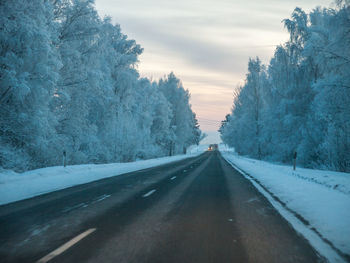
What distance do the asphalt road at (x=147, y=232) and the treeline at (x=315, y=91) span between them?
11.1 metres

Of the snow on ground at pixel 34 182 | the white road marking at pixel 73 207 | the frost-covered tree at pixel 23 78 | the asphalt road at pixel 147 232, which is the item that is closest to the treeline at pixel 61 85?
the frost-covered tree at pixel 23 78

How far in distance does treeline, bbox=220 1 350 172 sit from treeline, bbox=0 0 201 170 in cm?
1493

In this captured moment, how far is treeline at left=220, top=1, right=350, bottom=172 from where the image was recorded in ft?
59.4

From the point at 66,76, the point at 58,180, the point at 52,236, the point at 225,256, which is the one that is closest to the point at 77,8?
the point at 66,76

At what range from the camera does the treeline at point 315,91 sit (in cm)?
1811

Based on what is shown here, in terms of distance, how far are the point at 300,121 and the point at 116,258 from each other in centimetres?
2806

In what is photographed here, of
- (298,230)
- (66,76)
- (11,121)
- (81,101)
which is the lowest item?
(298,230)

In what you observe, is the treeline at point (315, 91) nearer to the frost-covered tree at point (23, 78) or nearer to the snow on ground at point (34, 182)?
the snow on ground at point (34, 182)

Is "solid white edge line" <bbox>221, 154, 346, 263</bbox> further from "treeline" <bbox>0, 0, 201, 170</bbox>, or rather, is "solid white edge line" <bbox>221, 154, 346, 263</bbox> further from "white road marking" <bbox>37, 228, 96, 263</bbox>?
"treeline" <bbox>0, 0, 201, 170</bbox>

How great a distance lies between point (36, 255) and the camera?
485cm

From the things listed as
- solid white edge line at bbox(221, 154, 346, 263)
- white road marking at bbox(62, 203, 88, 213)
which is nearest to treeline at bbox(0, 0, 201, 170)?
white road marking at bbox(62, 203, 88, 213)

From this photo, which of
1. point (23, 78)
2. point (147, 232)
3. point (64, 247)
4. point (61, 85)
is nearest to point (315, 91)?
point (61, 85)

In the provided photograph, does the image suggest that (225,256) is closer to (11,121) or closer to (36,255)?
(36,255)

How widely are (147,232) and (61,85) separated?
1980 cm
